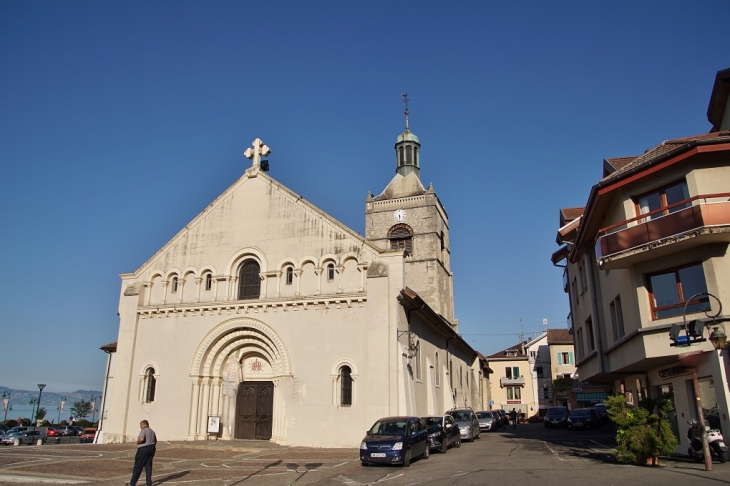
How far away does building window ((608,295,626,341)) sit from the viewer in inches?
797

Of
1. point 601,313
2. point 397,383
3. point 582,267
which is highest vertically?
point 582,267

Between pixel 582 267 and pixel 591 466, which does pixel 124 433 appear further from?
pixel 582 267

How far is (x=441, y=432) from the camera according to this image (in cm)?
2158

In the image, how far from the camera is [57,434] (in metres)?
48.3

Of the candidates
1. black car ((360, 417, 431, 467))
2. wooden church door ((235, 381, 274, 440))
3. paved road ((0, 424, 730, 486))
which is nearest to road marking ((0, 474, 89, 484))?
paved road ((0, 424, 730, 486))

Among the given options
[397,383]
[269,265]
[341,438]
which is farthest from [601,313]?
[269,265]

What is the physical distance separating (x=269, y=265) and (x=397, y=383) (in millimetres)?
8509

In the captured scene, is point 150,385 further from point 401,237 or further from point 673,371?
point 401,237

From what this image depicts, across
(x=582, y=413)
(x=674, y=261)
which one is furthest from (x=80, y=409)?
(x=674, y=261)

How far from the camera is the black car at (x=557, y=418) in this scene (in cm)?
4091

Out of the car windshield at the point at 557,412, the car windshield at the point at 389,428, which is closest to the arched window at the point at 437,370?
the car windshield at the point at 557,412

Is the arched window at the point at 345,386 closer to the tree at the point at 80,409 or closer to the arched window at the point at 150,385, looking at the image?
the arched window at the point at 150,385

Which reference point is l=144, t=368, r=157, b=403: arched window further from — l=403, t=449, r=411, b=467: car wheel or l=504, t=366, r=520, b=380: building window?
l=504, t=366, r=520, b=380: building window

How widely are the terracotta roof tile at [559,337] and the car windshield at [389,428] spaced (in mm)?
52126
